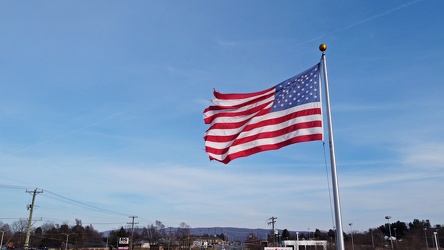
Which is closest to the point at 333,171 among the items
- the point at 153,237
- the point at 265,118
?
the point at 265,118

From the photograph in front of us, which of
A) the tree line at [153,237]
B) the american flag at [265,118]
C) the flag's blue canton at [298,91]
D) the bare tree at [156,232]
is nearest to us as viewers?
the american flag at [265,118]

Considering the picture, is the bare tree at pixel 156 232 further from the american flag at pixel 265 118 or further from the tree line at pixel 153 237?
the american flag at pixel 265 118

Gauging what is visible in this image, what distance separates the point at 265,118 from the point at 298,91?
131 centimetres

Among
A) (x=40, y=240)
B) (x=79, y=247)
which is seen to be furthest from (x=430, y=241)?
(x=40, y=240)

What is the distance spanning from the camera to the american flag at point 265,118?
11391 millimetres

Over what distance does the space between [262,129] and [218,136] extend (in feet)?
5.25

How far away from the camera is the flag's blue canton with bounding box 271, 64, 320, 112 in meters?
11.8

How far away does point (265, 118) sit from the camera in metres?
12.2

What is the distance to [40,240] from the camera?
146250 millimetres

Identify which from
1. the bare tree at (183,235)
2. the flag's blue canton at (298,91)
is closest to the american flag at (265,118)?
the flag's blue canton at (298,91)

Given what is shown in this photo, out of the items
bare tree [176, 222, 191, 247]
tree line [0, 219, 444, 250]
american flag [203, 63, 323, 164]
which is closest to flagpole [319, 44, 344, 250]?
american flag [203, 63, 323, 164]

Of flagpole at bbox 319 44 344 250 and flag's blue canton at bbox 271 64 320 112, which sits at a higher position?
flag's blue canton at bbox 271 64 320 112

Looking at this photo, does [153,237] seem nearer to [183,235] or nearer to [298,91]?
[183,235]

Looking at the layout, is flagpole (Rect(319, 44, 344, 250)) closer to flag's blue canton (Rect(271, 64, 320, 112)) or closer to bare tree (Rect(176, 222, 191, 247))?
flag's blue canton (Rect(271, 64, 320, 112))
